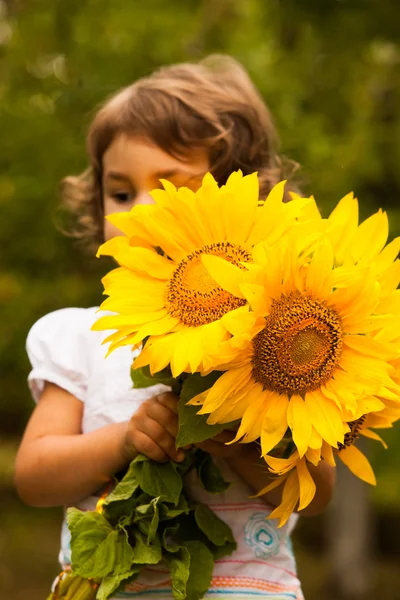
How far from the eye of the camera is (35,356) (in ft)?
7.73

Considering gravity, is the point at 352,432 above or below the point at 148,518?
above

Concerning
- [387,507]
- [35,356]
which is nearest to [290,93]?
[35,356]

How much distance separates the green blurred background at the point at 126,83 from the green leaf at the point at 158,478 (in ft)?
10.4

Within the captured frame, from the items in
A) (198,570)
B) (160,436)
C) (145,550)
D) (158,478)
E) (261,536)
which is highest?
(160,436)

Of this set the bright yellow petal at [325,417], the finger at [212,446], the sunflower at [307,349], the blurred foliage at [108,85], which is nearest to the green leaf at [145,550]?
the finger at [212,446]

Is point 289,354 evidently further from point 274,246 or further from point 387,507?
point 387,507

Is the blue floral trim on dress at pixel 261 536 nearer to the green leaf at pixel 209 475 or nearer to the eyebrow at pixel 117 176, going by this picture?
the green leaf at pixel 209 475

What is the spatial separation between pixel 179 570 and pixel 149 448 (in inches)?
11.2

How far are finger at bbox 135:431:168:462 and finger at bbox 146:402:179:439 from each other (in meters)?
0.05

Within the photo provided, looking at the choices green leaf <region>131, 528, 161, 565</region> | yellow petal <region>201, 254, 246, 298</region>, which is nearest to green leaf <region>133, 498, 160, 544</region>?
green leaf <region>131, 528, 161, 565</region>

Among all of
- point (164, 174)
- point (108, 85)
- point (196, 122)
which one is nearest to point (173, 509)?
point (164, 174)

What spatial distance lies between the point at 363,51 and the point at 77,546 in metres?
4.90

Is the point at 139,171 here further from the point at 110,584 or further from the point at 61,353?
the point at 110,584

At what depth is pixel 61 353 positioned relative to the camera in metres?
2.34
